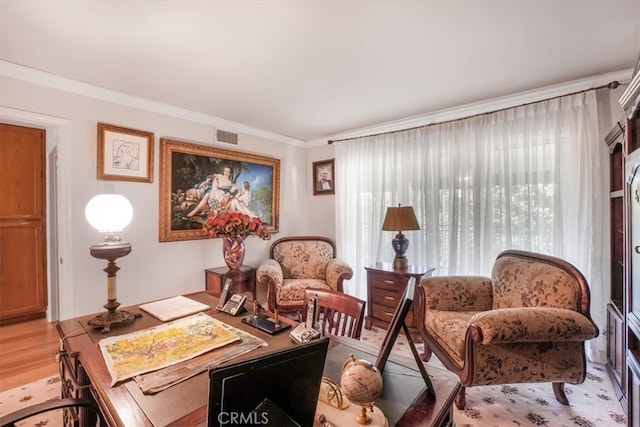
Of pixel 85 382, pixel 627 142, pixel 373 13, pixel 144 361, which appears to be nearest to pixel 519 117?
pixel 627 142

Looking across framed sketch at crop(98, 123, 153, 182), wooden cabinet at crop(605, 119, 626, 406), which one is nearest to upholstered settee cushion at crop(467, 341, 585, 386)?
wooden cabinet at crop(605, 119, 626, 406)

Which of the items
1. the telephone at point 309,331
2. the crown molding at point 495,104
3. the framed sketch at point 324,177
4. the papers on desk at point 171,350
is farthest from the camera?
the framed sketch at point 324,177

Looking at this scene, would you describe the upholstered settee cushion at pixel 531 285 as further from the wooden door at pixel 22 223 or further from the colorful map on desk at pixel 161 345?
the wooden door at pixel 22 223

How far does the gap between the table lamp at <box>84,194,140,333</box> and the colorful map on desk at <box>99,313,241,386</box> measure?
0.24 m

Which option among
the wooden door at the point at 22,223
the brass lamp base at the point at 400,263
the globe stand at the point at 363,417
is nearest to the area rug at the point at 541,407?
the brass lamp base at the point at 400,263

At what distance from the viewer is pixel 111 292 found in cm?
150

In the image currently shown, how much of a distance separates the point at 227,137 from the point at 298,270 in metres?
1.82

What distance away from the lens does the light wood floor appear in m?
2.23

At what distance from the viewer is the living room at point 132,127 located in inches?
83.9

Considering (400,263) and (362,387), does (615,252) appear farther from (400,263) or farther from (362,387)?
(362,387)

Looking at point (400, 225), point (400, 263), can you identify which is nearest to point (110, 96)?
point (400, 225)

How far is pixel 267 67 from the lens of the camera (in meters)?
2.18

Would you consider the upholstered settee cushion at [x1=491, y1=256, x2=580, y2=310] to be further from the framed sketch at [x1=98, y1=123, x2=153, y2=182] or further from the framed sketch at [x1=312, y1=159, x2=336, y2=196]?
the framed sketch at [x1=98, y1=123, x2=153, y2=182]

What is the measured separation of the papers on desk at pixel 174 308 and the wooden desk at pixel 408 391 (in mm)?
861
